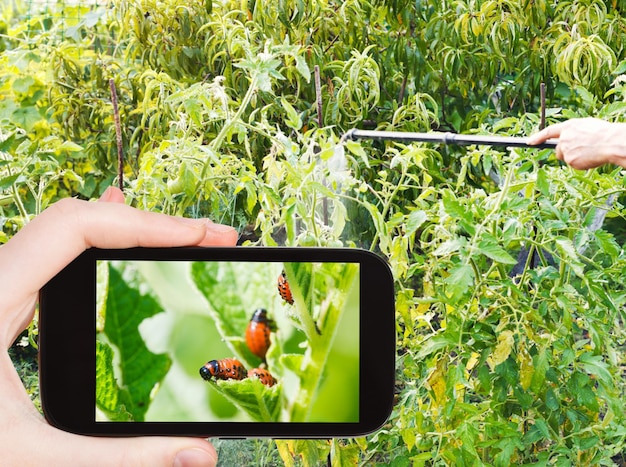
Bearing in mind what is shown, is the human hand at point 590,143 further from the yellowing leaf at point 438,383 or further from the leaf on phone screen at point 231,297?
the leaf on phone screen at point 231,297

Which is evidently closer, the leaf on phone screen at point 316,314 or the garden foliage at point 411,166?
the leaf on phone screen at point 316,314

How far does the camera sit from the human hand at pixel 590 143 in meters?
1.04

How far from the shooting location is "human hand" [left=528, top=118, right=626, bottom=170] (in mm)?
1045

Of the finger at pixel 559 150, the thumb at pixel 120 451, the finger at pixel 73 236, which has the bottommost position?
the finger at pixel 559 150

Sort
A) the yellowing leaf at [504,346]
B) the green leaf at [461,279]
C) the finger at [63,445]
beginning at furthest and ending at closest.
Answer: the yellowing leaf at [504,346]
the green leaf at [461,279]
the finger at [63,445]

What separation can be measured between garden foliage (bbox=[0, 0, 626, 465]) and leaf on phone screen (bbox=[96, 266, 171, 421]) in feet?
1.12

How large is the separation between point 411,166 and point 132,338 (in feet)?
2.88

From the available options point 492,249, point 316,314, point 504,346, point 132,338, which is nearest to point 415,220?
point 492,249

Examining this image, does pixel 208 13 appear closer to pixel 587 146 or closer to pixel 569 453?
pixel 587 146

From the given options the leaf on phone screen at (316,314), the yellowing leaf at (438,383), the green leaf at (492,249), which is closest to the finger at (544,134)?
the green leaf at (492,249)

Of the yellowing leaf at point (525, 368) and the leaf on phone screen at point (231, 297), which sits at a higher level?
the leaf on phone screen at point (231, 297)

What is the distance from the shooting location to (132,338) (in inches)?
26.3

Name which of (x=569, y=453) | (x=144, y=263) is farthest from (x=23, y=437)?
(x=569, y=453)

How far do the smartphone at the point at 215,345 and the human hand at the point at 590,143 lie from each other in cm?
52
